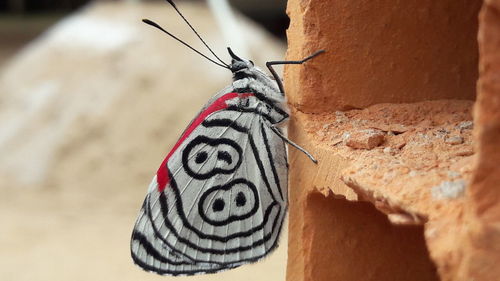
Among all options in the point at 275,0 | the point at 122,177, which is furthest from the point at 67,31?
the point at 275,0

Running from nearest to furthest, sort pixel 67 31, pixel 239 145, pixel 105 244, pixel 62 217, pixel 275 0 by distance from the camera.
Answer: pixel 239 145 → pixel 105 244 → pixel 62 217 → pixel 67 31 → pixel 275 0

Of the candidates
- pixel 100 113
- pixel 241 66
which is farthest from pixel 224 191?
pixel 100 113

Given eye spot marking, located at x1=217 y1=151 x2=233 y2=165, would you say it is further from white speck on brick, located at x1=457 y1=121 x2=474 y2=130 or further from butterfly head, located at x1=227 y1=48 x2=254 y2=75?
white speck on brick, located at x1=457 y1=121 x2=474 y2=130

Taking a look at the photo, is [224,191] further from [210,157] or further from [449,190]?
[449,190]

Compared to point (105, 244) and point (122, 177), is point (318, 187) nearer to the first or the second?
point (105, 244)

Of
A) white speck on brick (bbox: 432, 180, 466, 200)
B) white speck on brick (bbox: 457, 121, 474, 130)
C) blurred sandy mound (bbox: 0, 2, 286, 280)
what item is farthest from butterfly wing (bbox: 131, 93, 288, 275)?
blurred sandy mound (bbox: 0, 2, 286, 280)
